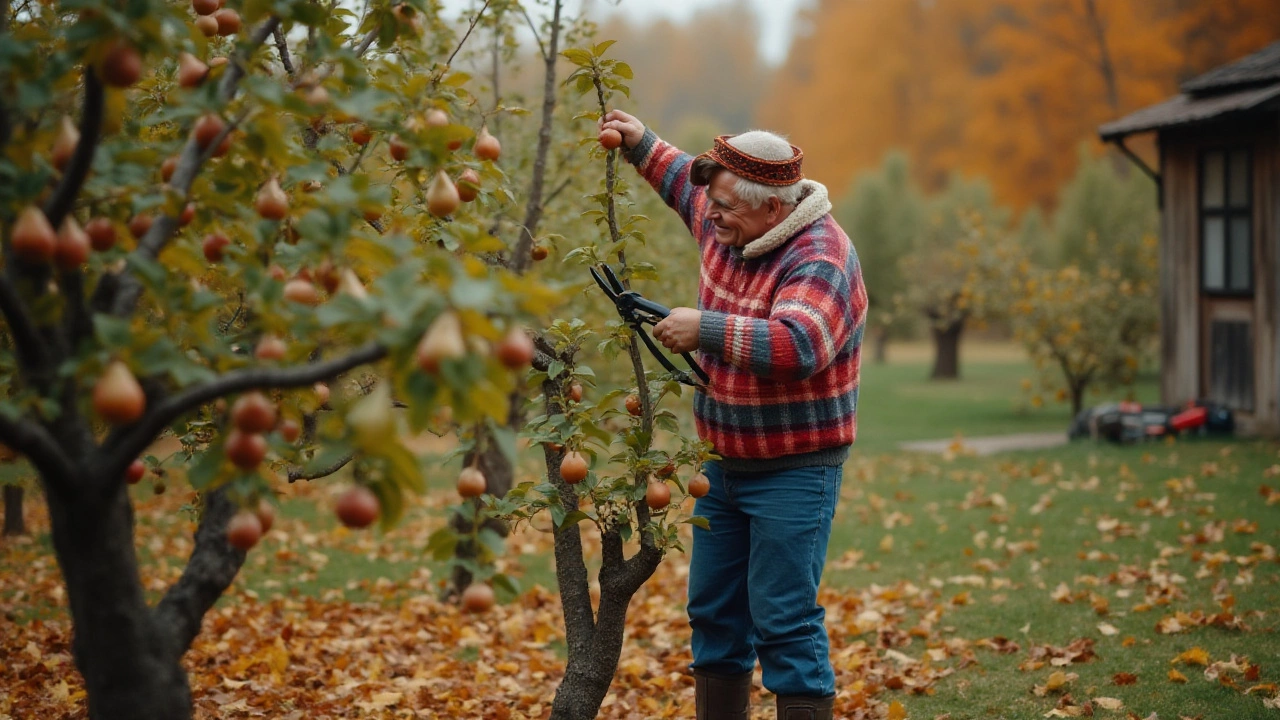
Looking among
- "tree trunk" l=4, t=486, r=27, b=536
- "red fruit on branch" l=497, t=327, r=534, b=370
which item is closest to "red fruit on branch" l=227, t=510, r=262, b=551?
"red fruit on branch" l=497, t=327, r=534, b=370

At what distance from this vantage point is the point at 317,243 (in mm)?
1777

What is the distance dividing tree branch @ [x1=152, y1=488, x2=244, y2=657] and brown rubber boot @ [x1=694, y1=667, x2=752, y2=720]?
1.51 metres

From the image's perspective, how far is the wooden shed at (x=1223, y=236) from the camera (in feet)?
31.8

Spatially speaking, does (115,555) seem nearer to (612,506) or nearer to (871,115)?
(612,506)

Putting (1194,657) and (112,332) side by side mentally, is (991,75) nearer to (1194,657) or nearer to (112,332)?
(1194,657)

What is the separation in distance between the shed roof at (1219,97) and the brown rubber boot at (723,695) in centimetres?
846

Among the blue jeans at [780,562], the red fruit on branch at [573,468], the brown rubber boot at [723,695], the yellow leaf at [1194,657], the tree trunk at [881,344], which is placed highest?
the tree trunk at [881,344]

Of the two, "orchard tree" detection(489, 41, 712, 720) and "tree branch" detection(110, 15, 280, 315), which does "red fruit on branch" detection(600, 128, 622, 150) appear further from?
"tree branch" detection(110, 15, 280, 315)

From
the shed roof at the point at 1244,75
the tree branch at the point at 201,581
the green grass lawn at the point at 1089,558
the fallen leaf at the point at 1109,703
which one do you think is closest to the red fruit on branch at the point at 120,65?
the tree branch at the point at 201,581

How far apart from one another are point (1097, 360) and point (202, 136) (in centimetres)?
1206

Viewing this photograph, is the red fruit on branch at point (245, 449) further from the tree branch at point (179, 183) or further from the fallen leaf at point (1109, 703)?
the fallen leaf at point (1109, 703)

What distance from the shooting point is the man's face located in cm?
293

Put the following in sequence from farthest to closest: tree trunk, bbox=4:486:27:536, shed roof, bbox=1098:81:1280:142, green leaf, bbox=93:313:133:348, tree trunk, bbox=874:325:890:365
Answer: tree trunk, bbox=874:325:890:365 < shed roof, bbox=1098:81:1280:142 < tree trunk, bbox=4:486:27:536 < green leaf, bbox=93:313:133:348

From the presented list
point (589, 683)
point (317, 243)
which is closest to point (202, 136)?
point (317, 243)
